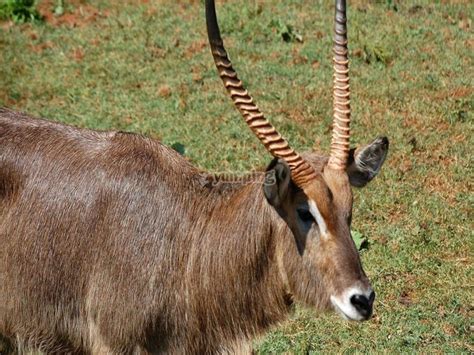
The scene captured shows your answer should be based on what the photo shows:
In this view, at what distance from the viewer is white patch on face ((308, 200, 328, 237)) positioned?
5.32 m

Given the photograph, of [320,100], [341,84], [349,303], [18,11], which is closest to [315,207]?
[349,303]

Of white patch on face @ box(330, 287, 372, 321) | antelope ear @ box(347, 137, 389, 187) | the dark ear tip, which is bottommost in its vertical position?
white patch on face @ box(330, 287, 372, 321)

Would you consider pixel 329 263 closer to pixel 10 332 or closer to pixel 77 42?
pixel 10 332

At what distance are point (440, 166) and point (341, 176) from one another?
434 centimetres

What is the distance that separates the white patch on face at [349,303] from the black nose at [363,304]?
2 centimetres

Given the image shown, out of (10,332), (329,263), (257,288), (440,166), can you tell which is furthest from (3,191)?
(440,166)

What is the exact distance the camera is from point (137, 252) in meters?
5.76

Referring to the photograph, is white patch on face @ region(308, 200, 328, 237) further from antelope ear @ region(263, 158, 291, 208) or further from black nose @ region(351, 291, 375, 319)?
black nose @ region(351, 291, 375, 319)

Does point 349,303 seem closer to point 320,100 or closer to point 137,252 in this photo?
point 137,252

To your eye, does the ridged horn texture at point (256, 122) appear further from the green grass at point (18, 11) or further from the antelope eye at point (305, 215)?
the green grass at point (18, 11)

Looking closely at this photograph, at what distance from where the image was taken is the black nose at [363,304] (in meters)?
5.23

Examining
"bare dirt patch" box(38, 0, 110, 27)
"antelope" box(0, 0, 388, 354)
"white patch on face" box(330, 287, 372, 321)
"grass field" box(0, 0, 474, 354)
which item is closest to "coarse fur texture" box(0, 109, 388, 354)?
"antelope" box(0, 0, 388, 354)

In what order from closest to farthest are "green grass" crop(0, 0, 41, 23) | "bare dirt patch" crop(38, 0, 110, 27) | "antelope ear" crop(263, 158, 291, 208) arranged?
"antelope ear" crop(263, 158, 291, 208) → "bare dirt patch" crop(38, 0, 110, 27) → "green grass" crop(0, 0, 41, 23)

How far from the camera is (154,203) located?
5859 millimetres
